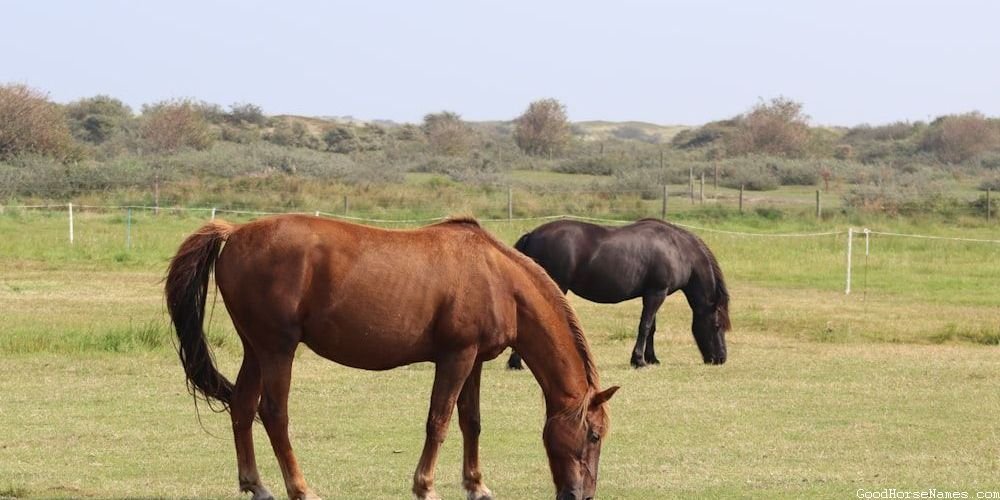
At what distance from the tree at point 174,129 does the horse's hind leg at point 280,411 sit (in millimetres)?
55563

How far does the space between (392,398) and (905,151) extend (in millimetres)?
63883

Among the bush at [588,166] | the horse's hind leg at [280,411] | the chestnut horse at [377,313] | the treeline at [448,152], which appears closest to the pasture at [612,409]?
the horse's hind leg at [280,411]

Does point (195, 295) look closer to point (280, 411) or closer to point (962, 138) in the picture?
point (280, 411)

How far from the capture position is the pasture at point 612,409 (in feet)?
28.6

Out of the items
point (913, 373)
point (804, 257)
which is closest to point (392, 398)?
point (913, 373)

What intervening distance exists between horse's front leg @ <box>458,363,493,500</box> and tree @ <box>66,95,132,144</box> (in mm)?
67664

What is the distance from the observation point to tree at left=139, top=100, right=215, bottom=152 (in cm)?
6244

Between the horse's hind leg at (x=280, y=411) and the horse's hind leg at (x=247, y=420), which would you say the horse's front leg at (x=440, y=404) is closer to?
the horse's hind leg at (x=280, y=411)

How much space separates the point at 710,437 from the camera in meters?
10.6

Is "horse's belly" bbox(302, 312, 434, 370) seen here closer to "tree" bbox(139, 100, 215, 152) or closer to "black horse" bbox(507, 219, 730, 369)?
"black horse" bbox(507, 219, 730, 369)

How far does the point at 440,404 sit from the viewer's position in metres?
7.61

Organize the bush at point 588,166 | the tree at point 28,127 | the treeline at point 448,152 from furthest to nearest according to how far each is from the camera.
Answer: the bush at point 588,166 < the tree at point 28,127 < the treeline at point 448,152

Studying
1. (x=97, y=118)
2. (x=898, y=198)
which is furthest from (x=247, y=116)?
(x=898, y=198)

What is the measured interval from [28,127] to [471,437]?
45854 mm
